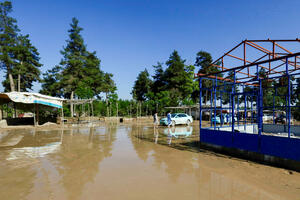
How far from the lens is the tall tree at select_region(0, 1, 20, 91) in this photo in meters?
27.1

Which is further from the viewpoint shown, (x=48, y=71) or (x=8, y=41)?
(x=48, y=71)

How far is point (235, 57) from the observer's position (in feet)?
29.0

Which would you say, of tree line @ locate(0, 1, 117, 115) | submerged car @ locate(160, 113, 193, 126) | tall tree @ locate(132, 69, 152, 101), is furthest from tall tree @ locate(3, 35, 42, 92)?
submerged car @ locate(160, 113, 193, 126)

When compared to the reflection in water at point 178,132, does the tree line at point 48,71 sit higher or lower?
higher

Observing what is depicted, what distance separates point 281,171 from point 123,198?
4820mm

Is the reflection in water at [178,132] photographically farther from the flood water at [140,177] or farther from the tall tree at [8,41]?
the tall tree at [8,41]

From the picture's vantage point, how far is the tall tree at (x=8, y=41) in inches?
1066

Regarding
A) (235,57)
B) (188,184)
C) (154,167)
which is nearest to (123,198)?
(188,184)

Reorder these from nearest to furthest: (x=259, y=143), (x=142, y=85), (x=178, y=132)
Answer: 1. (x=259, y=143)
2. (x=178, y=132)
3. (x=142, y=85)

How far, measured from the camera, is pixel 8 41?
27922 mm

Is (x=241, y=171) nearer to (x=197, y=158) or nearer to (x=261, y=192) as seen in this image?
(x=261, y=192)

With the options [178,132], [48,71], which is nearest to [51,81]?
[48,71]

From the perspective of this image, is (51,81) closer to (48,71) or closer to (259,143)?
(48,71)

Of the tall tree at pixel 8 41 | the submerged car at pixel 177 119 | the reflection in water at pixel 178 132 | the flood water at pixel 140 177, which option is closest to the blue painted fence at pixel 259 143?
the flood water at pixel 140 177
